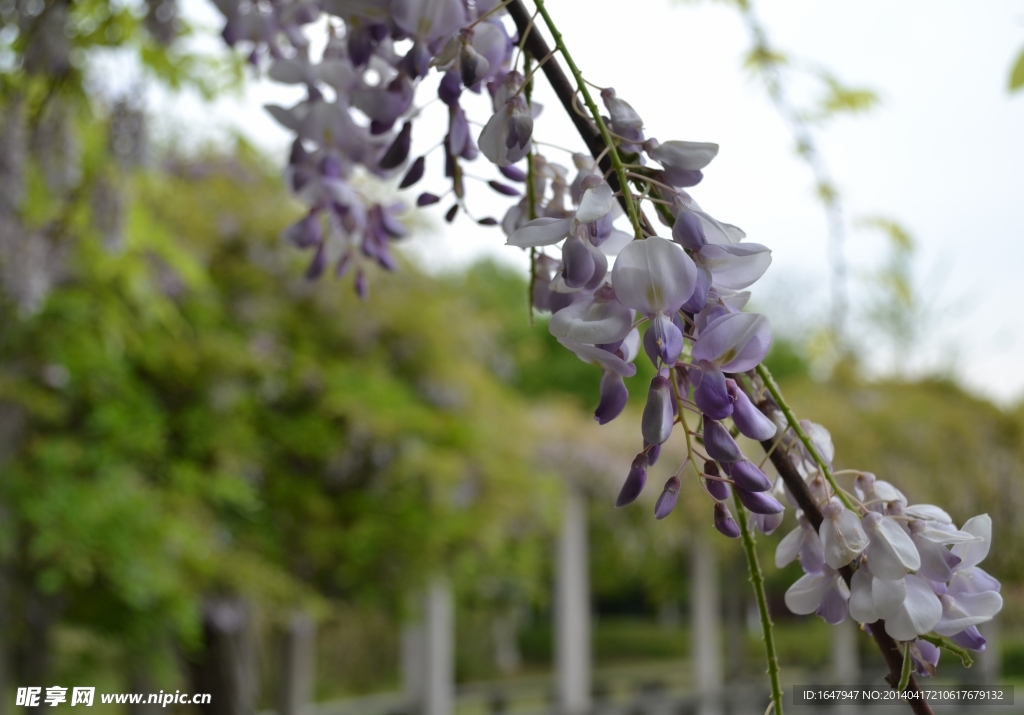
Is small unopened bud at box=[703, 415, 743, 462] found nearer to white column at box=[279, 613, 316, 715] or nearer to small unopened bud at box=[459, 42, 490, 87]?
small unopened bud at box=[459, 42, 490, 87]

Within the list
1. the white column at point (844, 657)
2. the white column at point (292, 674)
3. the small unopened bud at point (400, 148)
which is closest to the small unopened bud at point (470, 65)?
the small unopened bud at point (400, 148)

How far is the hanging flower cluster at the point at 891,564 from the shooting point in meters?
0.31

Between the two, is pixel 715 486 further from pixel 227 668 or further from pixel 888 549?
pixel 227 668

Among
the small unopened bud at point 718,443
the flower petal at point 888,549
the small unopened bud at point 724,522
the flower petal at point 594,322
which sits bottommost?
the flower petal at point 888,549

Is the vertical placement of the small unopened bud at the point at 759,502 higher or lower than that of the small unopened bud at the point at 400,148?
lower

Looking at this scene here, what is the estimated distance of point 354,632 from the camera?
19.7 feet

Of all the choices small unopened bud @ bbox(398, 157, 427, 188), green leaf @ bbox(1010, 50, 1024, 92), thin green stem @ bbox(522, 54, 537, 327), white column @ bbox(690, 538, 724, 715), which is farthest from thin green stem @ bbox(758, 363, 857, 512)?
white column @ bbox(690, 538, 724, 715)

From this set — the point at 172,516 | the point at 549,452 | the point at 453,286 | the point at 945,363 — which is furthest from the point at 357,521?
the point at 945,363

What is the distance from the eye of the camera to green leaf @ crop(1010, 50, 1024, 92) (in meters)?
Answer: 0.59

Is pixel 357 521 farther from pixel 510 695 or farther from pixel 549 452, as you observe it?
pixel 510 695

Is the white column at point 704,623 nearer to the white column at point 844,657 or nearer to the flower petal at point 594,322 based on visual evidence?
the white column at point 844,657

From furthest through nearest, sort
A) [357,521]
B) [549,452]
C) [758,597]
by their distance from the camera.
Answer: [549,452]
[357,521]
[758,597]

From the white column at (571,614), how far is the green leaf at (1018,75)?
15.8ft

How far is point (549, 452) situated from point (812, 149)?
3.81 m
